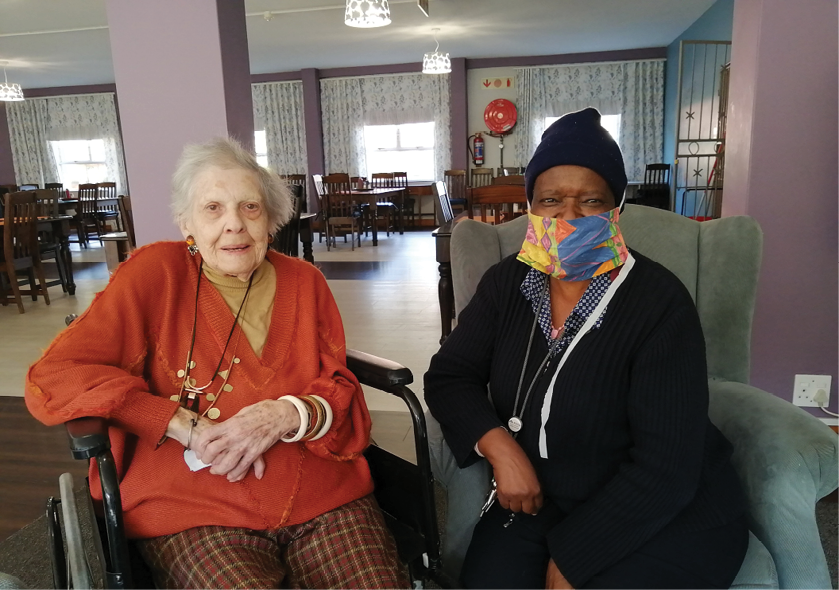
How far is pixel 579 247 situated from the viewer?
3.74 ft

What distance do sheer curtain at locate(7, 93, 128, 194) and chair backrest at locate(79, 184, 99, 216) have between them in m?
1.21

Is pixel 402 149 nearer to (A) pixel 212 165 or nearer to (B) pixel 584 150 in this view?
(A) pixel 212 165

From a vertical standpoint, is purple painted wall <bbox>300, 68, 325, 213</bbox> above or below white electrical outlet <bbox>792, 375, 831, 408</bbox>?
above

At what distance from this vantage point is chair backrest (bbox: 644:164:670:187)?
28.6 feet

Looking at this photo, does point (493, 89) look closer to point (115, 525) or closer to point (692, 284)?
point (692, 284)

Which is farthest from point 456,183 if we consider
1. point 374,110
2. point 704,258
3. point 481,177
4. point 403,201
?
point 704,258

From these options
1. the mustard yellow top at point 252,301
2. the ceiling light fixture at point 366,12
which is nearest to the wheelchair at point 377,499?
the mustard yellow top at point 252,301

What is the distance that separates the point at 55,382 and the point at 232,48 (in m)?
2.38

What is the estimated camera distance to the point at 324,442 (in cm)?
122

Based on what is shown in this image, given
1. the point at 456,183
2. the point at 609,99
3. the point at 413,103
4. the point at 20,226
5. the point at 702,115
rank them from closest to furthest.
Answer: the point at 20,226
the point at 702,115
the point at 609,99
the point at 456,183
the point at 413,103

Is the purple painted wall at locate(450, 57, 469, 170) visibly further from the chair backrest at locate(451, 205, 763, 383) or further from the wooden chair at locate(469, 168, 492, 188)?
the chair backrest at locate(451, 205, 763, 383)

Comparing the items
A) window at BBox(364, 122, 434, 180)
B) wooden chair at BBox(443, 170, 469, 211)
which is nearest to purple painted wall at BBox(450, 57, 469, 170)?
wooden chair at BBox(443, 170, 469, 211)

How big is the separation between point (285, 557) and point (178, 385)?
0.39 m

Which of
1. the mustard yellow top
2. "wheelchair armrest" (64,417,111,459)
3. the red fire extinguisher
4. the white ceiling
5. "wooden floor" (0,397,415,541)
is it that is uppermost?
the white ceiling
